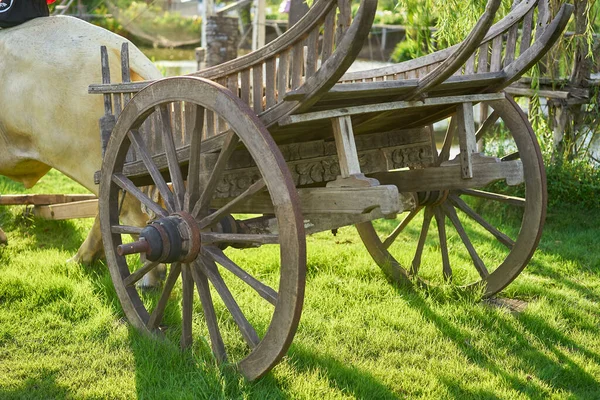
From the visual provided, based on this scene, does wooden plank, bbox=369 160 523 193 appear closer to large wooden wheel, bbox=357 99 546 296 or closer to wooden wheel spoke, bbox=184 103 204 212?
large wooden wheel, bbox=357 99 546 296

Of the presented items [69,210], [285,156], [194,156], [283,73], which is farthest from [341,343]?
[69,210]

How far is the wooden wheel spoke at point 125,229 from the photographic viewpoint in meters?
3.16

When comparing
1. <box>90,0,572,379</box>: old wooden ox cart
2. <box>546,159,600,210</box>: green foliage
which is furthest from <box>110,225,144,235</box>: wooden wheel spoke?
<box>546,159,600,210</box>: green foliage

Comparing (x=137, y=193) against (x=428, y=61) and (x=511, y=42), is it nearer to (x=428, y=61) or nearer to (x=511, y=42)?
(x=428, y=61)

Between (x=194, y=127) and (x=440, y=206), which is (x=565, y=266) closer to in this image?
(x=440, y=206)

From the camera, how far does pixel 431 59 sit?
3.37m

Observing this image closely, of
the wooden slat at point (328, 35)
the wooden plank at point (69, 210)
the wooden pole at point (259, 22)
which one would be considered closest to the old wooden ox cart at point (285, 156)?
the wooden slat at point (328, 35)

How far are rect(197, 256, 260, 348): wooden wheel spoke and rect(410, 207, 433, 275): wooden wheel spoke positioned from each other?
1665mm

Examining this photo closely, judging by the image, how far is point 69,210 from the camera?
188 inches

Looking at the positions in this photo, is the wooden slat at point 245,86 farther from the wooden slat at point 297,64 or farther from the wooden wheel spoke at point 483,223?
the wooden wheel spoke at point 483,223

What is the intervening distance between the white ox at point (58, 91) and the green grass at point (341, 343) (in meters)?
0.69

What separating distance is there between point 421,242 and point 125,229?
180cm

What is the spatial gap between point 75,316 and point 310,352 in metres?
1.29

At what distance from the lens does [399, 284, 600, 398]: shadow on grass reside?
299cm
